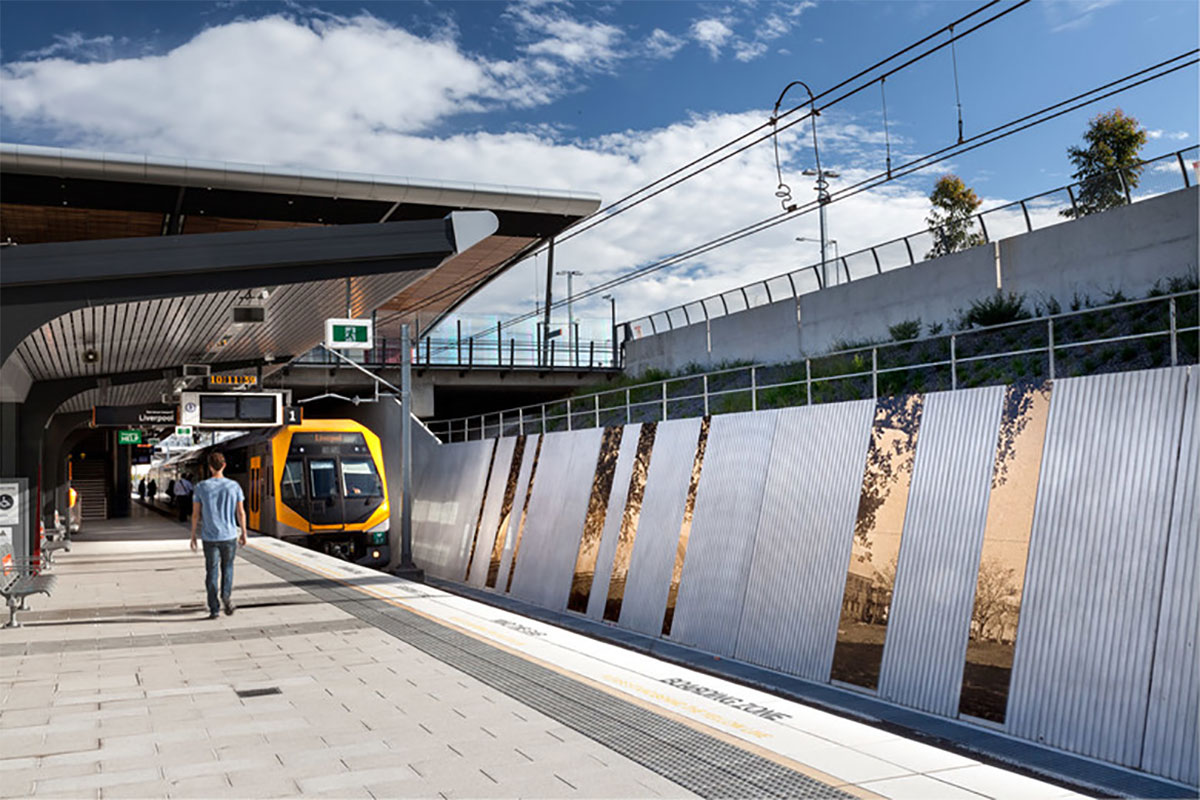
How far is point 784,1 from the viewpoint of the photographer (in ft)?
47.6

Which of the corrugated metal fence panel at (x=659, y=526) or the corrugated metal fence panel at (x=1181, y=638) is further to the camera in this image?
the corrugated metal fence panel at (x=659, y=526)

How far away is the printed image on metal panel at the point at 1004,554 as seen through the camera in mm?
10234

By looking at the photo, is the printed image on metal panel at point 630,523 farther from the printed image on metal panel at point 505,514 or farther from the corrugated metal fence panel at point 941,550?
the corrugated metal fence panel at point 941,550

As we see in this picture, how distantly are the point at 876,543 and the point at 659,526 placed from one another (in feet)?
Answer: 19.1

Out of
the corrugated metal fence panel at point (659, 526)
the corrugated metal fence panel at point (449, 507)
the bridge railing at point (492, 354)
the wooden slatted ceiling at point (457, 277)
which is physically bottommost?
the corrugated metal fence panel at point (449, 507)

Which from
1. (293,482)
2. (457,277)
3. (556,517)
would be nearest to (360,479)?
(293,482)

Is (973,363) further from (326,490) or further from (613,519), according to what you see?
(326,490)

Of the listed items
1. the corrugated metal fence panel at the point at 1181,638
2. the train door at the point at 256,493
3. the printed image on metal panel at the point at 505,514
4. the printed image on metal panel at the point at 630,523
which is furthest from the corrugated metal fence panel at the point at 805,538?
the train door at the point at 256,493

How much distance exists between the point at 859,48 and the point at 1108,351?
418 inches

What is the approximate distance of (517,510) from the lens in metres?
25.1

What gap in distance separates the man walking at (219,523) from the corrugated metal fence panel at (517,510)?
12534mm

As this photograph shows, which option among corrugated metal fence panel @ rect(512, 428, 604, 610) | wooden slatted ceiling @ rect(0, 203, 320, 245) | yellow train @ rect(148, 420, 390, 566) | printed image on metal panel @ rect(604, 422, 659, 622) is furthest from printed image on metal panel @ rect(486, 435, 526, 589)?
wooden slatted ceiling @ rect(0, 203, 320, 245)

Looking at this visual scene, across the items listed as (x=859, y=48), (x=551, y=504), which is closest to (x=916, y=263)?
(x=551, y=504)

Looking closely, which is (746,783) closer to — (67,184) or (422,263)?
(422,263)
